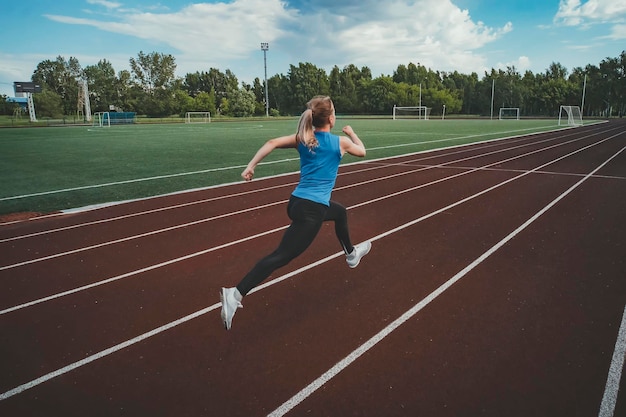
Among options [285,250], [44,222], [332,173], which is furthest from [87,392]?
[44,222]

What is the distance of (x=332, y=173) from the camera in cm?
357

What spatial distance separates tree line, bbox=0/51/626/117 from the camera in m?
87.0

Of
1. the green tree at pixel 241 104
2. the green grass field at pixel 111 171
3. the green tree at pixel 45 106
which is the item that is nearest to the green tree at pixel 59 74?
the green tree at pixel 45 106

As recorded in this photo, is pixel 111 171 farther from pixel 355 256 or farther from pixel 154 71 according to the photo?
pixel 154 71

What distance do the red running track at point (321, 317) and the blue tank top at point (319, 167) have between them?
1102 millimetres

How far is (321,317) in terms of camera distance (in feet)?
12.4

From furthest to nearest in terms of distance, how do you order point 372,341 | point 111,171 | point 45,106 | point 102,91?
1. point 102,91
2. point 45,106
3. point 111,171
4. point 372,341

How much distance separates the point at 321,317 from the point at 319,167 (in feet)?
4.31

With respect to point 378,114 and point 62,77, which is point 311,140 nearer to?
point 378,114

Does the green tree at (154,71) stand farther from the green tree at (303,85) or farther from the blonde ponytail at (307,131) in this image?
the blonde ponytail at (307,131)

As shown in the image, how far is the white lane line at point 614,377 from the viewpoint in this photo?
260 cm

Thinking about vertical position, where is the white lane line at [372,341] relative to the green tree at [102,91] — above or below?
below

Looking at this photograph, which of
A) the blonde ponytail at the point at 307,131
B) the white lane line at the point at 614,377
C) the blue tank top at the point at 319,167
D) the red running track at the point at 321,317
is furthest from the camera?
the blue tank top at the point at 319,167

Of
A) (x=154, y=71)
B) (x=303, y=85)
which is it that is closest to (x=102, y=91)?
(x=154, y=71)
